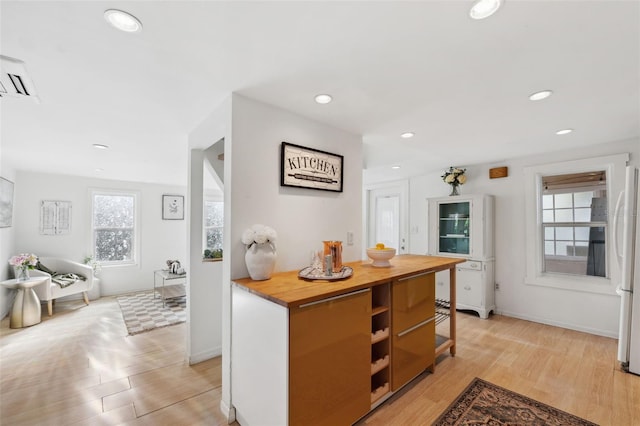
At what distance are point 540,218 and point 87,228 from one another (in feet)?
24.5

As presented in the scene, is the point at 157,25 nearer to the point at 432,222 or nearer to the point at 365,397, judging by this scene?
the point at 365,397

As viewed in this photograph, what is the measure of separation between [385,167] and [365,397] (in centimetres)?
334

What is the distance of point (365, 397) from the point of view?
1.77 meters

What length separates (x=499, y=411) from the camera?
193cm

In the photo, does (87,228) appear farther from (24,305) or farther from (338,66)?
(338,66)

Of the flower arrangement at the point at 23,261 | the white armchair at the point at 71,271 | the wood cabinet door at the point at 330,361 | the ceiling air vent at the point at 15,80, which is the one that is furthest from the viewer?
the white armchair at the point at 71,271

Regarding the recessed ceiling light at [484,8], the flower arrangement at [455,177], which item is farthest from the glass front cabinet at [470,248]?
the recessed ceiling light at [484,8]

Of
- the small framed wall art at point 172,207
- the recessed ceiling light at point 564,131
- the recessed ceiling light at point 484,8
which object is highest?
the recessed ceiling light at point 484,8

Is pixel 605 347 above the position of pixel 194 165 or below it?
below

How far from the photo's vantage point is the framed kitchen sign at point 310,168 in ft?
7.27

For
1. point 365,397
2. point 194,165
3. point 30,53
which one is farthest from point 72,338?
point 365,397

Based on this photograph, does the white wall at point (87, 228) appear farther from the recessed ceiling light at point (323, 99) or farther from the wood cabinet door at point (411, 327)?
the wood cabinet door at point (411, 327)

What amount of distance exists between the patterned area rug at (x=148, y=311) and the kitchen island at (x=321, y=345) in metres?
2.42

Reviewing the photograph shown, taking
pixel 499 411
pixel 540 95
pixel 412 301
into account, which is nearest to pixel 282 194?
pixel 412 301
